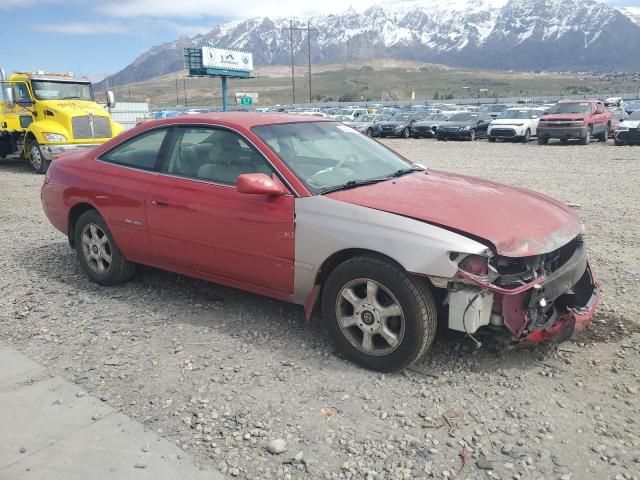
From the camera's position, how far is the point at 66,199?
17.6 feet

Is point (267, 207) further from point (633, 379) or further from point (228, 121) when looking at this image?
point (633, 379)

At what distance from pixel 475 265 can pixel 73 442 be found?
2.39 m

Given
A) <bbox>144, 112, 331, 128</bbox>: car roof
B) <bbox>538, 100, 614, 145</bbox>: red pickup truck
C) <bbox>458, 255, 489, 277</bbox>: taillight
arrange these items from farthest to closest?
<bbox>538, 100, 614, 145</bbox>: red pickup truck
<bbox>144, 112, 331, 128</bbox>: car roof
<bbox>458, 255, 489, 277</bbox>: taillight

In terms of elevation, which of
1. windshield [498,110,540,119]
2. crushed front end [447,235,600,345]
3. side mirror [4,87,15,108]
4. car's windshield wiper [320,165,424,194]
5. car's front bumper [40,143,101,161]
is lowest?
car's front bumper [40,143,101,161]

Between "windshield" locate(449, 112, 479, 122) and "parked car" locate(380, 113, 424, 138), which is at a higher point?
"windshield" locate(449, 112, 479, 122)

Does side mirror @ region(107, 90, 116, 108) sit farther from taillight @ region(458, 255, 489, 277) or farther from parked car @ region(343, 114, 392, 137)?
parked car @ region(343, 114, 392, 137)

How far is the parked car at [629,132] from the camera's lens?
20.7m

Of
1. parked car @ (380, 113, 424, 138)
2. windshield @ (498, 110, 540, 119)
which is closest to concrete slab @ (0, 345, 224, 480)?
windshield @ (498, 110, 540, 119)

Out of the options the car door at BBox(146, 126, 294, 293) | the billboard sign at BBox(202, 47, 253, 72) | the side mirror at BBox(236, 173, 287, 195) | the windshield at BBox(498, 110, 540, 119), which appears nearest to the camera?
the side mirror at BBox(236, 173, 287, 195)

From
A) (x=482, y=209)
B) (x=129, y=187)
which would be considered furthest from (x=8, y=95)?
(x=482, y=209)

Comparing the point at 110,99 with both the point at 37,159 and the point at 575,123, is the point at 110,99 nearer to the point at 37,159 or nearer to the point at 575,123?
the point at 37,159

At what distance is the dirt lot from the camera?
2865mm

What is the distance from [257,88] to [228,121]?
539 ft

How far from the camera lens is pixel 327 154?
4.47m
